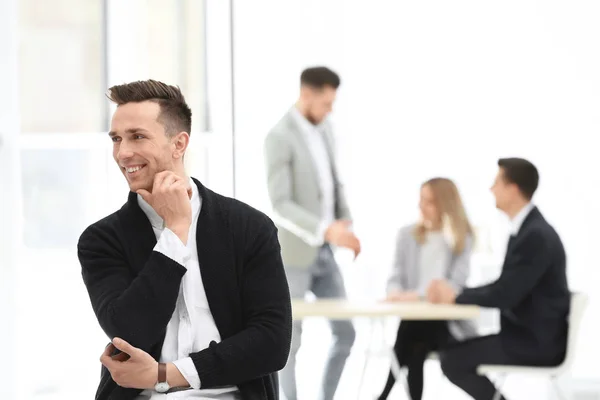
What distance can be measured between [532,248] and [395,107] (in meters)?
0.84

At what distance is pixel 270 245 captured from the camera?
1.81 metres

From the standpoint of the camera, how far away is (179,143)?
6.05ft

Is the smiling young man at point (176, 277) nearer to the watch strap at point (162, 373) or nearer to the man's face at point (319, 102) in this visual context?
the watch strap at point (162, 373)

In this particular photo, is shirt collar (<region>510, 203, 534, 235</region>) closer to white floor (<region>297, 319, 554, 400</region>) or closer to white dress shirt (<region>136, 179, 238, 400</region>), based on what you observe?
white floor (<region>297, 319, 554, 400</region>)

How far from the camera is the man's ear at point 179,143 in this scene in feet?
6.01

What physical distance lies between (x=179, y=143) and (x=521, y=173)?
262 centimetres

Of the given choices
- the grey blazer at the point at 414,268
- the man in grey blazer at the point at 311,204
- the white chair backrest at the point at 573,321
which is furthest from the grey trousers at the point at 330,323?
the white chair backrest at the point at 573,321

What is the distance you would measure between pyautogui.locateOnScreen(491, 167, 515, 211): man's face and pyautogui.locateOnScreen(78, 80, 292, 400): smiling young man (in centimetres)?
236

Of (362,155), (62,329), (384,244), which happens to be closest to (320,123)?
(362,155)

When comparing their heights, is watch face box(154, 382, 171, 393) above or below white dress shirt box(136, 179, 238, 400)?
below

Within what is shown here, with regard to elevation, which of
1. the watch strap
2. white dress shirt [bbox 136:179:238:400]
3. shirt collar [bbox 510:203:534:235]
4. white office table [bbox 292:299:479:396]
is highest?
white dress shirt [bbox 136:179:238:400]

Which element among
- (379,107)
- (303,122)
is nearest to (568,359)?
(379,107)

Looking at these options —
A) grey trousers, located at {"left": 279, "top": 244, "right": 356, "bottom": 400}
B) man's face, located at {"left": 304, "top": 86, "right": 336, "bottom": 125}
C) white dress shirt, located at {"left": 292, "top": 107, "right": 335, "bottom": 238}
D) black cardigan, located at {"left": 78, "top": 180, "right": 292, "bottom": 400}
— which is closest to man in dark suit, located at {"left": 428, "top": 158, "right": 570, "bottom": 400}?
grey trousers, located at {"left": 279, "top": 244, "right": 356, "bottom": 400}

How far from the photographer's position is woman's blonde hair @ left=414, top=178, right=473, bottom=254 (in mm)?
4066
